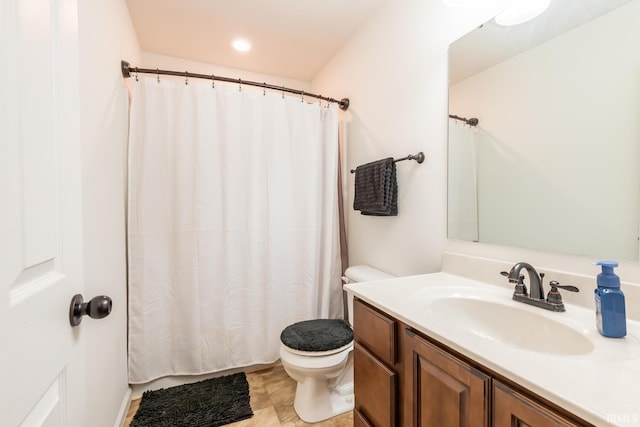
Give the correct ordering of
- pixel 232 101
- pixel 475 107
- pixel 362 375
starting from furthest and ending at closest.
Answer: pixel 232 101, pixel 475 107, pixel 362 375

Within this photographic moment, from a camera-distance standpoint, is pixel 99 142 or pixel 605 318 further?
pixel 99 142

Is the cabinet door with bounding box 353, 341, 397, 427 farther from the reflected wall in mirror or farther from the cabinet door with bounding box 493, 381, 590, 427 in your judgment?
the reflected wall in mirror

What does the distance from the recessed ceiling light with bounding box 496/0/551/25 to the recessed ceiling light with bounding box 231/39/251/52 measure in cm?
168

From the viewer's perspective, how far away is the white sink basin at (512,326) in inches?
28.6

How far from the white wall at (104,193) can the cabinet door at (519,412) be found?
1172mm

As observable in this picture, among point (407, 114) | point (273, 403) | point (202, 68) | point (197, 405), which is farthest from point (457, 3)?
point (197, 405)

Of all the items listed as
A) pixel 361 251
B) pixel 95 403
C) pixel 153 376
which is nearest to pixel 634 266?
pixel 361 251

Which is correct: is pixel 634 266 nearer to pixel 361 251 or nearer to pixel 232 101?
pixel 361 251

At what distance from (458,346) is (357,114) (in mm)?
1708

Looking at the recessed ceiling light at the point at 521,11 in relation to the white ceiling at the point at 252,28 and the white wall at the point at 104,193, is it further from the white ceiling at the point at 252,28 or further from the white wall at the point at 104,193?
the white wall at the point at 104,193

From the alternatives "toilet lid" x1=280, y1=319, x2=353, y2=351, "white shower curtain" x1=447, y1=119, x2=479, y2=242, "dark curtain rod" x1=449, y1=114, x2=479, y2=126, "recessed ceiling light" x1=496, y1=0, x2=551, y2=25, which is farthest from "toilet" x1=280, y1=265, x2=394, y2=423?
"recessed ceiling light" x1=496, y1=0, x2=551, y2=25

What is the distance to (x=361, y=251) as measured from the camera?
198 centimetres

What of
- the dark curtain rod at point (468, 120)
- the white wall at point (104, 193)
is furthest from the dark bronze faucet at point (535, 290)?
the white wall at point (104, 193)

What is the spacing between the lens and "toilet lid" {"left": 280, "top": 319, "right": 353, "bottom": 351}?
143cm
